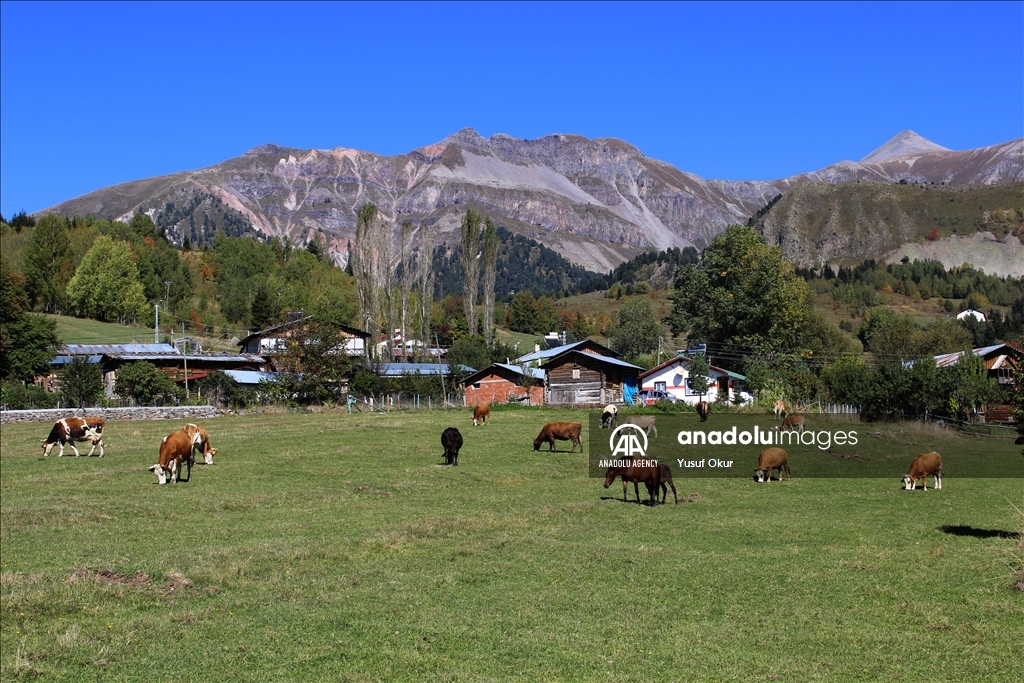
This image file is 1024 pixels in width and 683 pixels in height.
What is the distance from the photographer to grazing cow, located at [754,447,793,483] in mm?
27953

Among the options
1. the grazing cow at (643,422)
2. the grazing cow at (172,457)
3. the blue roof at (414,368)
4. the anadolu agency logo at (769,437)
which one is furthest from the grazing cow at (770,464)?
the blue roof at (414,368)

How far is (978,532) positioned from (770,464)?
374 inches

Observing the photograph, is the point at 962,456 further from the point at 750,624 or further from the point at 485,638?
the point at 485,638

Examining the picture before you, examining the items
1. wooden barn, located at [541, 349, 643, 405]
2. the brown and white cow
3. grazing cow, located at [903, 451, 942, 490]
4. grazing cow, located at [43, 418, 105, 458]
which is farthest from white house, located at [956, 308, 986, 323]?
the brown and white cow

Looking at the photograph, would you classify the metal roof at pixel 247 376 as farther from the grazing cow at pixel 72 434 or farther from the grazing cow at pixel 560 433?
the grazing cow at pixel 560 433

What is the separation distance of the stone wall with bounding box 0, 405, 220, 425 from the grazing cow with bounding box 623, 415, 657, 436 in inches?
1048

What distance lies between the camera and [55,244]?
12500cm

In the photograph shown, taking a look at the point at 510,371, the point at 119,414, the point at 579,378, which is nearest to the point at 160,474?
the point at 119,414

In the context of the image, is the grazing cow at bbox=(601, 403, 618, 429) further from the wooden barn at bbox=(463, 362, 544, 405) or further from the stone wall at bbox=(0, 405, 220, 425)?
the wooden barn at bbox=(463, 362, 544, 405)

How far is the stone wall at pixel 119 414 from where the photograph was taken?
5338 centimetres

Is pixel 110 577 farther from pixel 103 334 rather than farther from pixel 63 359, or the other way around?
pixel 103 334

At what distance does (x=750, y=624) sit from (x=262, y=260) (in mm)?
165054

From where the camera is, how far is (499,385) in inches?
2827

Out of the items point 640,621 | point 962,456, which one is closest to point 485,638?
point 640,621
